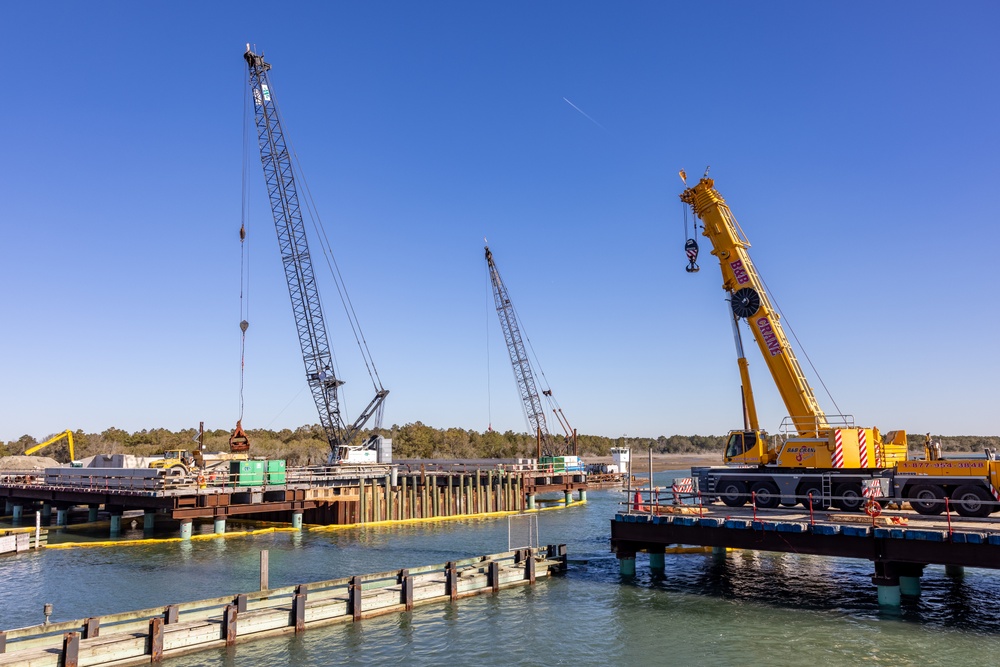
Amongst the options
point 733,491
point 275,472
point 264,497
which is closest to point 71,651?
point 733,491

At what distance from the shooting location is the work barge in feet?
142

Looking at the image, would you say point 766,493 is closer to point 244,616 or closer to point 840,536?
point 840,536

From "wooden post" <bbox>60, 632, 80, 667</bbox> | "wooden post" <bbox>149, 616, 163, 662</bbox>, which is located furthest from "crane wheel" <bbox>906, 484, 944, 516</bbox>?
"wooden post" <bbox>60, 632, 80, 667</bbox>

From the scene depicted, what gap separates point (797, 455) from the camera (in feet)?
98.8

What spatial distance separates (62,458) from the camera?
390 ft

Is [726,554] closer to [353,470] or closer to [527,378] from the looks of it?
[353,470]

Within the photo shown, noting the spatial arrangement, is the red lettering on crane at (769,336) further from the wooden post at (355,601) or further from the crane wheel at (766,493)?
the wooden post at (355,601)

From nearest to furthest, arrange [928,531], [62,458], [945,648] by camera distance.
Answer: [945,648] → [928,531] → [62,458]

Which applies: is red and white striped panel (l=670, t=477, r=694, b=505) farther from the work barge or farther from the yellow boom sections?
the work barge

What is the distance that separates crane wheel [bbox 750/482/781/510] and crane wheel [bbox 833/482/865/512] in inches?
93.8

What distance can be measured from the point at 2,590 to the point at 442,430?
144946mm

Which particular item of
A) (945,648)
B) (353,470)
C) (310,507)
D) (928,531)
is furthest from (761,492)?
(353,470)

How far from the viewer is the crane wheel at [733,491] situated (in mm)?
31347

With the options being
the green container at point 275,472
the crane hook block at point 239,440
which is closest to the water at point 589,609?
the green container at point 275,472
